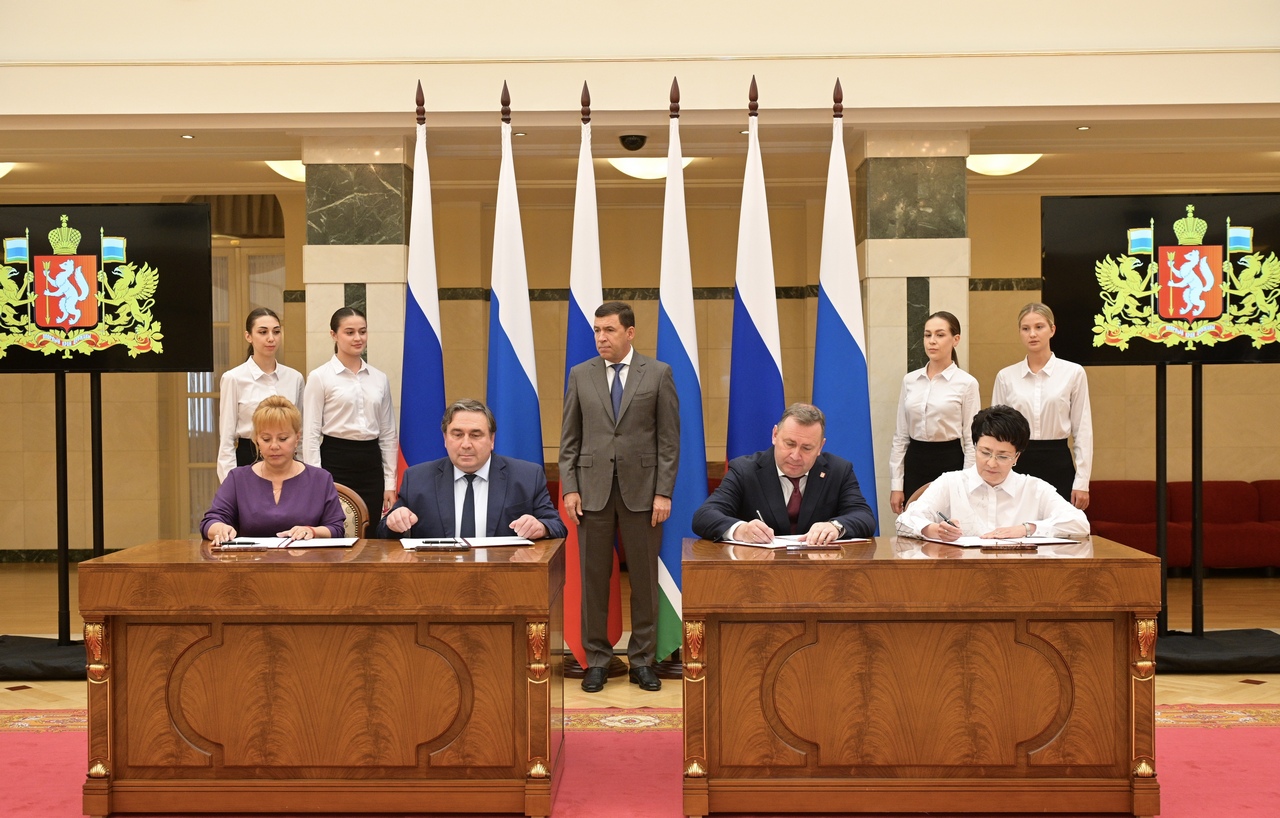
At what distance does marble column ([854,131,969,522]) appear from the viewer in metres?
6.12

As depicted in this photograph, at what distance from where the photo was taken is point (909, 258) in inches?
241

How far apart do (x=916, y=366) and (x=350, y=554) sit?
366 cm

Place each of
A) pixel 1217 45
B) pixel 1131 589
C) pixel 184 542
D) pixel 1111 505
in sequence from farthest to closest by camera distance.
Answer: pixel 1111 505 < pixel 1217 45 < pixel 184 542 < pixel 1131 589

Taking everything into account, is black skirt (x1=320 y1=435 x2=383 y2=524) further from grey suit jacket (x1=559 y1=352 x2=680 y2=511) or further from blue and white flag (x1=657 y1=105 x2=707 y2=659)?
blue and white flag (x1=657 y1=105 x2=707 y2=659)

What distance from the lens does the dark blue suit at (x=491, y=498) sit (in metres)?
3.98

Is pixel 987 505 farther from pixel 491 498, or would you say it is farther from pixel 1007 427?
pixel 491 498

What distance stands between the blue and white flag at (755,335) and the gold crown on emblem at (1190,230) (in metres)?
1.96

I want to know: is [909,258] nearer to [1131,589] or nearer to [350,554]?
[1131,589]

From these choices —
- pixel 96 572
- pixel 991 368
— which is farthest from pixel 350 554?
pixel 991 368

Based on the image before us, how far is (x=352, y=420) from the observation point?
5262 mm

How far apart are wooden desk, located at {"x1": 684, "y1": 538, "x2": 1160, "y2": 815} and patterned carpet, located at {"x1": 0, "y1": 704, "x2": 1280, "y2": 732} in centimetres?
108

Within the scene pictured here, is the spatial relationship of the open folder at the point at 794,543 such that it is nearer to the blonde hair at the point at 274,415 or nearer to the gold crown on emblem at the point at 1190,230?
the blonde hair at the point at 274,415

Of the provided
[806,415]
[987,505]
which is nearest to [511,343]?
[806,415]

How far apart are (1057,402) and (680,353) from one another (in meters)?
1.80
